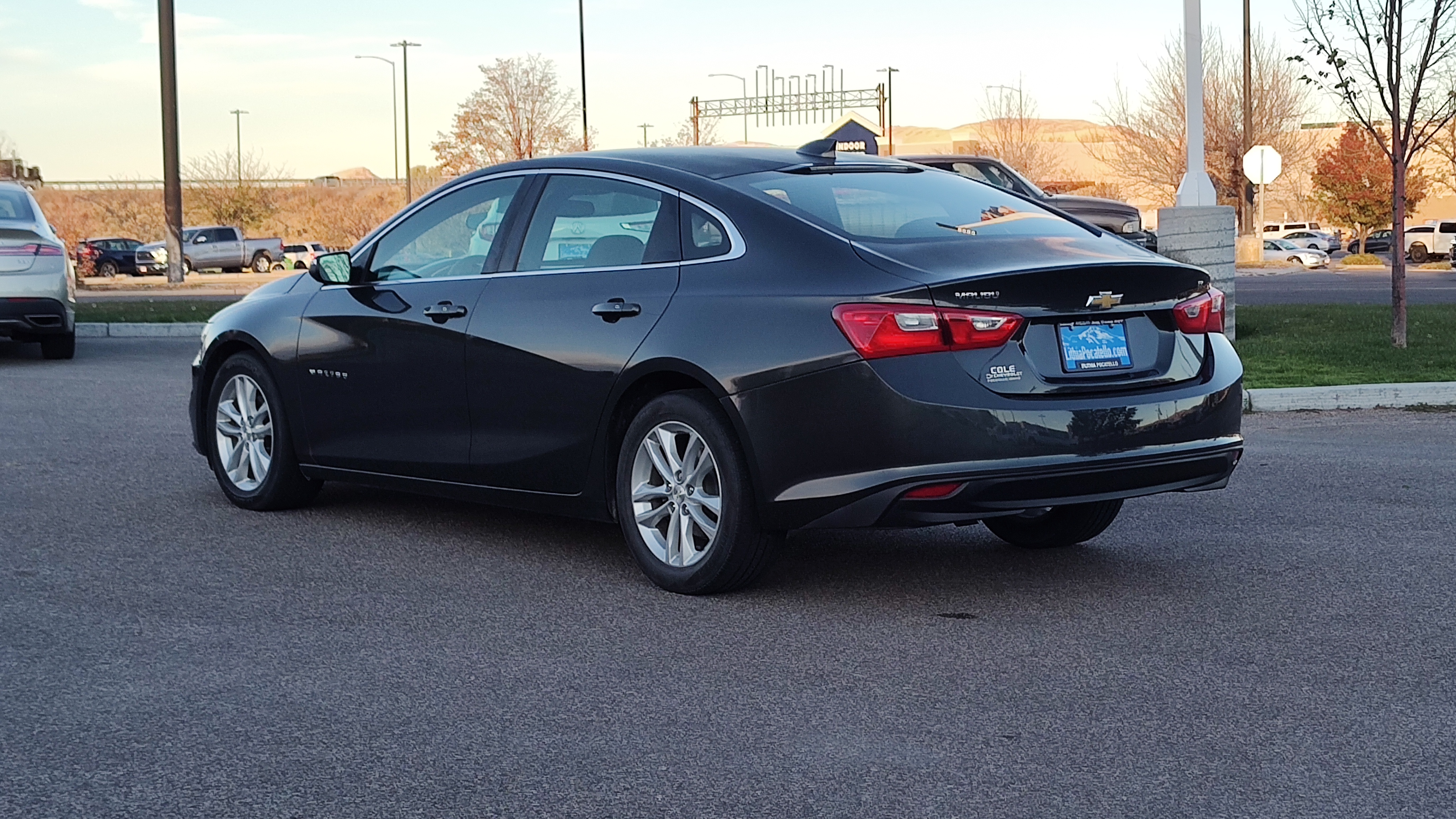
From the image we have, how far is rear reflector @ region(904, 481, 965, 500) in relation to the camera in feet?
17.2

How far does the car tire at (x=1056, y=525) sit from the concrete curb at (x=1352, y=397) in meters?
5.26

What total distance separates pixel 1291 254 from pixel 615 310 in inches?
1875

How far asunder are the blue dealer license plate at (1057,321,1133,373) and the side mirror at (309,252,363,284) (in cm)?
320

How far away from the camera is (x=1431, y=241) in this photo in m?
55.6

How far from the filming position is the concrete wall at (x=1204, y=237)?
47.6 ft

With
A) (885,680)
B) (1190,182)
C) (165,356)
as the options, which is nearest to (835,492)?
(885,680)

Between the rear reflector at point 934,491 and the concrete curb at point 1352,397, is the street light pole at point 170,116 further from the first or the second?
the rear reflector at point 934,491

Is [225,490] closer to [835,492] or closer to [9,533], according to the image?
[9,533]

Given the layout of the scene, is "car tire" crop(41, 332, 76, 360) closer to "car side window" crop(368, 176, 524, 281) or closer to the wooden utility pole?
"car side window" crop(368, 176, 524, 281)

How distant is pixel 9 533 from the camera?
7.02 meters

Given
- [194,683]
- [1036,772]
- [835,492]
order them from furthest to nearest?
[835,492] → [194,683] → [1036,772]

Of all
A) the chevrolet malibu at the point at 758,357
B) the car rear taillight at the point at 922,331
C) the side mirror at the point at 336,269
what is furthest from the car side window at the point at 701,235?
the side mirror at the point at 336,269

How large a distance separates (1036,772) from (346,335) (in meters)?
4.13

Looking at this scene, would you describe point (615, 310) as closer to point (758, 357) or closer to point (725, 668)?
point (758, 357)
